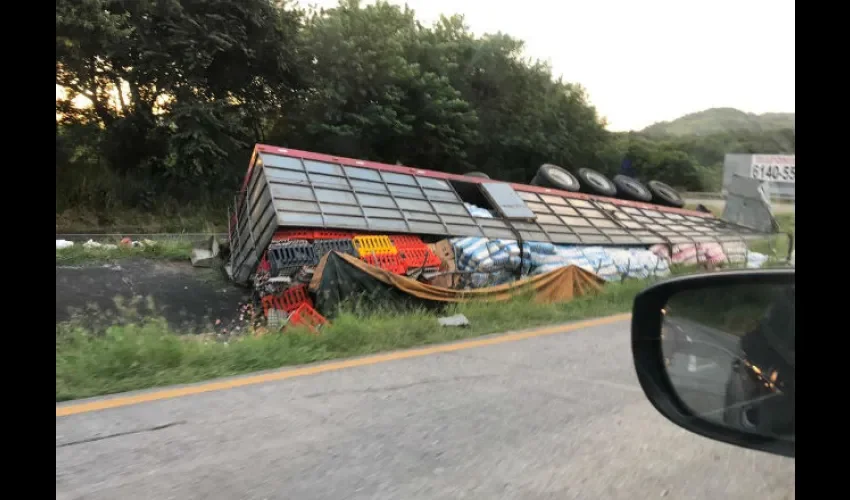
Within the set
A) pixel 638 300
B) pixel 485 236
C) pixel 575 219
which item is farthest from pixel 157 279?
pixel 638 300

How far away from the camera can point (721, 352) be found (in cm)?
210

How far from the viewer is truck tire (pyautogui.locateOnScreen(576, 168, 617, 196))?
14.6m

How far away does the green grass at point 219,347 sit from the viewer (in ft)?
15.3

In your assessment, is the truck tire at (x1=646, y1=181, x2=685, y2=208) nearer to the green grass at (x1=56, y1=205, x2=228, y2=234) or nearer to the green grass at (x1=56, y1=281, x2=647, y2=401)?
the green grass at (x1=56, y1=281, x2=647, y2=401)

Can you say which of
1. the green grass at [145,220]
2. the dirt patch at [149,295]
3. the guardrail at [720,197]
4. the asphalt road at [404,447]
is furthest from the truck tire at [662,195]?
the green grass at [145,220]

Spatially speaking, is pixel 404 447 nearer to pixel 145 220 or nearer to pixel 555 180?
pixel 555 180

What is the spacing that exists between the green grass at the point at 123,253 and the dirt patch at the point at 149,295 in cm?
52

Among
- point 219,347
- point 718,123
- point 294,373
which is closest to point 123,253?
point 219,347

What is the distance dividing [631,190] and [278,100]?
416 inches

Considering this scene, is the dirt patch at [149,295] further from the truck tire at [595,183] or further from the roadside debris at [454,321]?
the truck tire at [595,183]

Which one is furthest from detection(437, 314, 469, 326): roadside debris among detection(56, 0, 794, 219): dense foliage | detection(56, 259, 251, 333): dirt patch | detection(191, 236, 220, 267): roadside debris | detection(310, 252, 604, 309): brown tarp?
detection(56, 0, 794, 219): dense foliage

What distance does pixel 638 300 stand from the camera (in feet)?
6.81

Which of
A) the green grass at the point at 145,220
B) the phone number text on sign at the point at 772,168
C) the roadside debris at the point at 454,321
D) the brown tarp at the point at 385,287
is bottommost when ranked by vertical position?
the roadside debris at the point at 454,321
